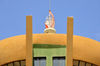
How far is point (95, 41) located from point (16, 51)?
7498 millimetres

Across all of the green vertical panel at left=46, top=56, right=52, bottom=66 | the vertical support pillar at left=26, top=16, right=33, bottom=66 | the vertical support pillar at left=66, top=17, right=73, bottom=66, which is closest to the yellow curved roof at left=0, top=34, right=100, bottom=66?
the vertical support pillar at left=26, top=16, right=33, bottom=66

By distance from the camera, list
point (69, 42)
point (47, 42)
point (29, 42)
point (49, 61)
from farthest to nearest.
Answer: point (47, 42)
point (49, 61)
point (29, 42)
point (69, 42)

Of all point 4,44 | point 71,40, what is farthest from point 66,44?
point 4,44

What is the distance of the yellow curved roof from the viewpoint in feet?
117

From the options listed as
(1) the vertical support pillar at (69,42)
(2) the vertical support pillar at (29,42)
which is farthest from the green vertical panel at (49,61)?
(1) the vertical support pillar at (69,42)

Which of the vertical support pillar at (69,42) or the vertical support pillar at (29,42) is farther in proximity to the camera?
the vertical support pillar at (29,42)

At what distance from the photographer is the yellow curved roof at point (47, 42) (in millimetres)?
35781

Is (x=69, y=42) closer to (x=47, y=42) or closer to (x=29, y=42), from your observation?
(x=47, y=42)

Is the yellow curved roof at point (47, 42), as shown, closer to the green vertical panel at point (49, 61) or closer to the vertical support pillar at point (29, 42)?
the vertical support pillar at point (29, 42)

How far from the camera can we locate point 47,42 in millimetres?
35906

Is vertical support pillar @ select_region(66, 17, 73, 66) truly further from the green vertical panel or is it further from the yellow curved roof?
the green vertical panel

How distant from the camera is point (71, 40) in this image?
34250mm

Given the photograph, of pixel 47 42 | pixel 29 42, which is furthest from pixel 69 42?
pixel 29 42

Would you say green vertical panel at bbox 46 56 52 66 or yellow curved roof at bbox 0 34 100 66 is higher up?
yellow curved roof at bbox 0 34 100 66
